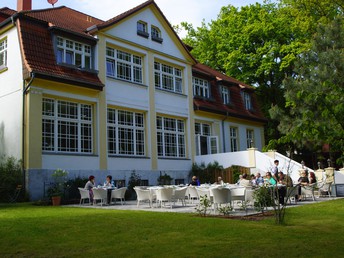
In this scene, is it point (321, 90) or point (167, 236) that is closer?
point (167, 236)

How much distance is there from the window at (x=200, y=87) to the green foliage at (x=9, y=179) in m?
13.2

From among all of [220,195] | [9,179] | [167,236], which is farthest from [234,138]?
[167,236]

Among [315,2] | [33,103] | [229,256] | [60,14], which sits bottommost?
[229,256]

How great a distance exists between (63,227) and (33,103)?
9.18 metres

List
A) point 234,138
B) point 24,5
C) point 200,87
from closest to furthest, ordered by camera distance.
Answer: point 24,5
point 200,87
point 234,138

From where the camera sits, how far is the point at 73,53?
1927 centimetres

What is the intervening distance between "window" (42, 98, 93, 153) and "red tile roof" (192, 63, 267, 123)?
27.5ft

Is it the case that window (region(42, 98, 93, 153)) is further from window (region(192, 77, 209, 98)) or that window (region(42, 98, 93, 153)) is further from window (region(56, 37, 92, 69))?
window (region(192, 77, 209, 98))

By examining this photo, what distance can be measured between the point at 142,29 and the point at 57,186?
10789mm

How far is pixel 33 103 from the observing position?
17016mm

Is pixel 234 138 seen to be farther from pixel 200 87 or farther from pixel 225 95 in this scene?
pixel 200 87

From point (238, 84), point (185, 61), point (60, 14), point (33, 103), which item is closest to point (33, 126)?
point (33, 103)

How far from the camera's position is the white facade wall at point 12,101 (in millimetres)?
17453

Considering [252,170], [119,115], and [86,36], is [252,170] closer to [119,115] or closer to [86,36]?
[119,115]
